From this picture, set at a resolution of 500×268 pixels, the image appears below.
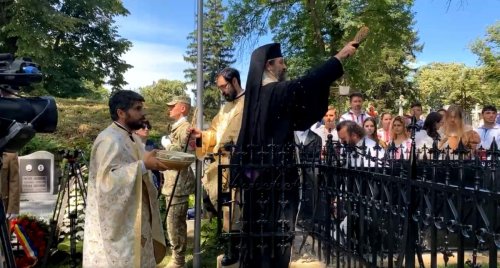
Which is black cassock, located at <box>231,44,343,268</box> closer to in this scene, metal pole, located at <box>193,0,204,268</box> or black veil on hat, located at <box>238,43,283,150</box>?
black veil on hat, located at <box>238,43,283,150</box>

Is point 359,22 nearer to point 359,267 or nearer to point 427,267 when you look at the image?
point 427,267

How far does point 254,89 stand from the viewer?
12.5 feet

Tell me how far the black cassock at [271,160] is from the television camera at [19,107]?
1.53m

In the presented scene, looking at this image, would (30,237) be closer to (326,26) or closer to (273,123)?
(273,123)

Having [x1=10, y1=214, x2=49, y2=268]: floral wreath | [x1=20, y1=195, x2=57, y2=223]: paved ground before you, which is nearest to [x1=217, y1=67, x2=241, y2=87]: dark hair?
[x1=10, y1=214, x2=49, y2=268]: floral wreath

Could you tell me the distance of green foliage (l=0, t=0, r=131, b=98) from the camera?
2612 cm

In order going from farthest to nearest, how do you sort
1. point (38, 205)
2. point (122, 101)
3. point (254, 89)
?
point (38, 205) < point (254, 89) < point (122, 101)

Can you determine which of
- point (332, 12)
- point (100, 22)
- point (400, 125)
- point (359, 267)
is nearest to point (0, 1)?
point (100, 22)

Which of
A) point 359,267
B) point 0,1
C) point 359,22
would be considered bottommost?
point 359,267

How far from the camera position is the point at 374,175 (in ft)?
10.6

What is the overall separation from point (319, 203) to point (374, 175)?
0.99 metres

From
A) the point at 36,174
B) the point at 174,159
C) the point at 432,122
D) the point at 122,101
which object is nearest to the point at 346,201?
the point at 174,159

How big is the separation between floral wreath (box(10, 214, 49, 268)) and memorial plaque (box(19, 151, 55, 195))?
2.61 metres

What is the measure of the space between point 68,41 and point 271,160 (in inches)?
1184
